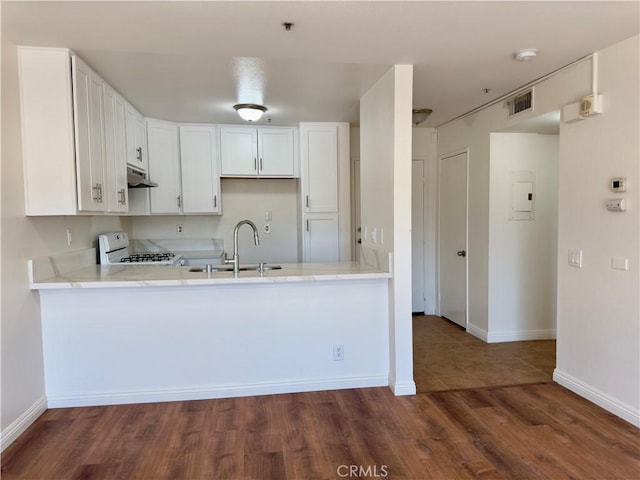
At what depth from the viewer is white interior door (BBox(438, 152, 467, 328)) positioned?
4.52m

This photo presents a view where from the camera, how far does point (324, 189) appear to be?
450cm

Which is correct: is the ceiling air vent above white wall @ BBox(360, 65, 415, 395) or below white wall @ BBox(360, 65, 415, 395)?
above

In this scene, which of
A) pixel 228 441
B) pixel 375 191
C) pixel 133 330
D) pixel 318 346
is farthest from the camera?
pixel 375 191

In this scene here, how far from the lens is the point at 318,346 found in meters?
2.99

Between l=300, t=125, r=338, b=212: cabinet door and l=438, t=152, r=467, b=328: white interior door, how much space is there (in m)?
1.41

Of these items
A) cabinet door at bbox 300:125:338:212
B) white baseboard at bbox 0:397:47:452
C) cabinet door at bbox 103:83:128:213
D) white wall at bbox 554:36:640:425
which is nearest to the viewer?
white baseboard at bbox 0:397:47:452

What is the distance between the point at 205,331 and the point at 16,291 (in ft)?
3.83

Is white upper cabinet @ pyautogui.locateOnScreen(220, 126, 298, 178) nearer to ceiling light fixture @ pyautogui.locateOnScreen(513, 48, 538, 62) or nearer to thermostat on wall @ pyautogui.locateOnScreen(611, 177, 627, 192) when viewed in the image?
ceiling light fixture @ pyautogui.locateOnScreen(513, 48, 538, 62)

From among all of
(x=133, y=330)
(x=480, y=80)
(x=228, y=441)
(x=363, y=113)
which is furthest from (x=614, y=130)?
(x=133, y=330)

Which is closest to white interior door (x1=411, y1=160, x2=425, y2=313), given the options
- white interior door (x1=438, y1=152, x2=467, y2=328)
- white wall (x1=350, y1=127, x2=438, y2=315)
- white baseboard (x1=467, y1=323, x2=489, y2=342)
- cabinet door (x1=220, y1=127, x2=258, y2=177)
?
white wall (x1=350, y1=127, x2=438, y2=315)

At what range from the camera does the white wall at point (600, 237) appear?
244cm

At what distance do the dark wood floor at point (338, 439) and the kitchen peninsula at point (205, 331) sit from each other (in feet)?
0.46

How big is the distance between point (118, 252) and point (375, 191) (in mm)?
2543

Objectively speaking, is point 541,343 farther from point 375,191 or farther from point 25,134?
point 25,134
